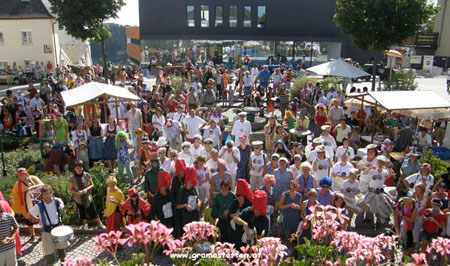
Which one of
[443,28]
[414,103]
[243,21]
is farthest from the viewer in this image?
[243,21]

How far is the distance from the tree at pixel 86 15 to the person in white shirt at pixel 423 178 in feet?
50.6

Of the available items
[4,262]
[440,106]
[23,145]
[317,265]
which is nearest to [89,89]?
[23,145]

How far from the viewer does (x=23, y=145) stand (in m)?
12.9

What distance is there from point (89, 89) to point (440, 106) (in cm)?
963

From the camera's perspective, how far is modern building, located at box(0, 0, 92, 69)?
30109 mm

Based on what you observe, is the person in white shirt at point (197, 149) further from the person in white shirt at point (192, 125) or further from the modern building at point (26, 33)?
the modern building at point (26, 33)

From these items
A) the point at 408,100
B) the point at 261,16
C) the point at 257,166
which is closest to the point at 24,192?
the point at 257,166

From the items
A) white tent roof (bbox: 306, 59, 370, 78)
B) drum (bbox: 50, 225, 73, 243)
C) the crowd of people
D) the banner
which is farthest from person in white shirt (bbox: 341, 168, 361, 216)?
the banner

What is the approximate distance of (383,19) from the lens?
54.1 feet

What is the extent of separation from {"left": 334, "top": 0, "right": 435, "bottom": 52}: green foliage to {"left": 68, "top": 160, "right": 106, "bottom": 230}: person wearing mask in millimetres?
13556

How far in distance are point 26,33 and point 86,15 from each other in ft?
49.7

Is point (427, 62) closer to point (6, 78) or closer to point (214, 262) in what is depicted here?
point (6, 78)

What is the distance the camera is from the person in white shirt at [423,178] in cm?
759

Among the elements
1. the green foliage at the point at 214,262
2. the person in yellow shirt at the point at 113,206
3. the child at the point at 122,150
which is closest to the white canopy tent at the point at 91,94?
the child at the point at 122,150
